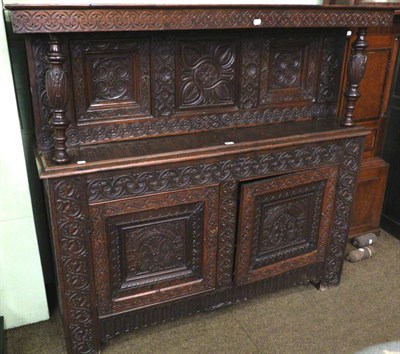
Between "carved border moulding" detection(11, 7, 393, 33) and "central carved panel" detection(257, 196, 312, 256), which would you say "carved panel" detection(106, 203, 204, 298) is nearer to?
"central carved panel" detection(257, 196, 312, 256)

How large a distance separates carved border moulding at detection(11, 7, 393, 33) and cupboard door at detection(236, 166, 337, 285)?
0.69 metres

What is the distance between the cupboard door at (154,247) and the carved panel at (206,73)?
0.45m

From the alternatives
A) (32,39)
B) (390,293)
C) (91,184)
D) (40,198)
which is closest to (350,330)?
(390,293)

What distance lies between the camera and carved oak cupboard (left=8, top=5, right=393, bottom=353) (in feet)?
5.64

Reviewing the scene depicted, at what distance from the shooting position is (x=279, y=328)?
221cm

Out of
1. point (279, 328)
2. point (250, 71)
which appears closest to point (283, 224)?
point (279, 328)

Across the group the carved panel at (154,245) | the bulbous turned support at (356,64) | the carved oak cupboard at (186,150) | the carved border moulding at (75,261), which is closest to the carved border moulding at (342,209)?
the carved oak cupboard at (186,150)

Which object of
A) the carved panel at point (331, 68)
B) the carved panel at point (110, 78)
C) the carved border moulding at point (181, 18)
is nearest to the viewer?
the carved border moulding at point (181, 18)

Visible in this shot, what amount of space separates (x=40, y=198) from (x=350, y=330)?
1.67m

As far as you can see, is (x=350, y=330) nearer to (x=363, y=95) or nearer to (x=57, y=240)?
(x=363, y=95)

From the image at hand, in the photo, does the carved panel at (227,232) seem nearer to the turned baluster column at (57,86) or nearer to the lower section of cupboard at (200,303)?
the lower section of cupboard at (200,303)

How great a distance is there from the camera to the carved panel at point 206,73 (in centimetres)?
202

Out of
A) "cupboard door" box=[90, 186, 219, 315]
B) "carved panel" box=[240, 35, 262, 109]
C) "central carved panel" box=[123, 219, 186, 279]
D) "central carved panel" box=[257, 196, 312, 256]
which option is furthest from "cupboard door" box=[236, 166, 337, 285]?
"carved panel" box=[240, 35, 262, 109]

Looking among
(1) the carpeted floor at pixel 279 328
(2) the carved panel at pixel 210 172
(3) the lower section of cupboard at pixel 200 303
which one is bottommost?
(1) the carpeted floor at pixel 279 328
